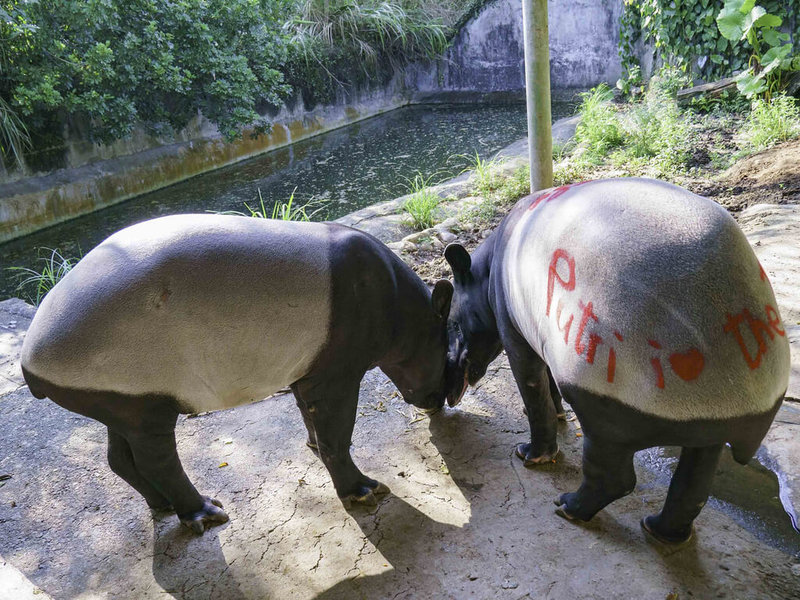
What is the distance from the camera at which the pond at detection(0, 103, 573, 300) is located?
25.4 ft

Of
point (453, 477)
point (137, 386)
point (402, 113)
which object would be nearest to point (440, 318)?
point (453, 477)

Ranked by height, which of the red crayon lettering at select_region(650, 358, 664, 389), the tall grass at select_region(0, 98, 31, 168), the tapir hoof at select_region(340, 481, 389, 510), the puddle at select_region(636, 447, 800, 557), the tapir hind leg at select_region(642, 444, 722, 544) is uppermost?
the tall grass at select_region(0, 98, 31, 168)

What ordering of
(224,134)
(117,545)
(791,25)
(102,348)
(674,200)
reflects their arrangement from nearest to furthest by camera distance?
(674,200) < (102,348) < (117,545) < (791,25) < (224,134)

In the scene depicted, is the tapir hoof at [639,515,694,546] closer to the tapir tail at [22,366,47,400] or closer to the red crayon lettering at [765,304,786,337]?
the red crayon lettering at [765,304,786,337]

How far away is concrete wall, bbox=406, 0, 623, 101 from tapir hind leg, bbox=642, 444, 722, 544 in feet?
39.8

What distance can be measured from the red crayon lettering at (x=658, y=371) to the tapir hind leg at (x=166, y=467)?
5.32 feet

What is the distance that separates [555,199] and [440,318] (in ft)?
2.55

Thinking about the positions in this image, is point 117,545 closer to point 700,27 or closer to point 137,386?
point 137,386

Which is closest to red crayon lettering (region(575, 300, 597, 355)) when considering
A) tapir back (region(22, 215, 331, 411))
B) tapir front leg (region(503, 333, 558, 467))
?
tapir front leg (region(503, 333, 558, 467))

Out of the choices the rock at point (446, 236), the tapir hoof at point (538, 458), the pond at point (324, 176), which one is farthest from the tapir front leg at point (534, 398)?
the pond at point (324, 176)

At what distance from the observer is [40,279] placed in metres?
5.84

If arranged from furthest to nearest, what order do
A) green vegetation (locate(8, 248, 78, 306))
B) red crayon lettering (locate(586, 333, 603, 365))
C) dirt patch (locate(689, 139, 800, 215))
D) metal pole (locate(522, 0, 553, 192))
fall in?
green vegetation (locate(8, 248, 78, 306)) < dirt patch (locate(689, 139, 800, 215)) < metal pole (locate(522, 0, 553, 192)) < red crayon lettering (locate(586, 333, 603, 365))

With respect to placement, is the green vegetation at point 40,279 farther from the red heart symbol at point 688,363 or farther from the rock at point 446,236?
the red heart symbol at point 688,363

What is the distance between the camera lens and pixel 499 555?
226cm
